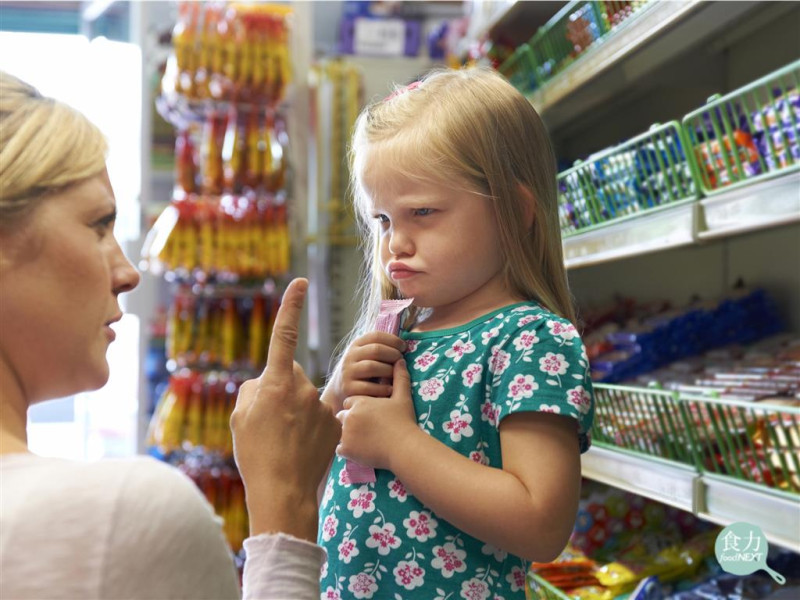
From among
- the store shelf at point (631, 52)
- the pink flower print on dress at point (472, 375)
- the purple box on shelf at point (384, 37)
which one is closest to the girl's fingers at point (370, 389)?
the pink flower print on dress at point (472, 375)

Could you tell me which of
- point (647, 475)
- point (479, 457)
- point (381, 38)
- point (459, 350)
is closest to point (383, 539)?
point (479, 457)

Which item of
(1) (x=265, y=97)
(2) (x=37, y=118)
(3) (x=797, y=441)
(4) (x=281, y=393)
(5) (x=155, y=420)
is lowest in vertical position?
(5) (x=155, y=420)

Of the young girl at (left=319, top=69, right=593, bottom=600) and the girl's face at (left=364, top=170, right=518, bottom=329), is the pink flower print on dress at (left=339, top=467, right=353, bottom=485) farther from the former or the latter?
the girl's face at (left=364, top=170, right=518, bottom=329)

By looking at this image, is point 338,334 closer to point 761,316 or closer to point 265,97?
point 265,97

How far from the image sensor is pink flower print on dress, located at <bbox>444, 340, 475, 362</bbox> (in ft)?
3.68

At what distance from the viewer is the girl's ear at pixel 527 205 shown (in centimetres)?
117

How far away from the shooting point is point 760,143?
141 cm

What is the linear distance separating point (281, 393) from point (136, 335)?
269cm

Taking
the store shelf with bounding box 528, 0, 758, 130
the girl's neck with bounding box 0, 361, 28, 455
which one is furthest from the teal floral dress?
the store shelf with bounding box 528, 0, 758, 130

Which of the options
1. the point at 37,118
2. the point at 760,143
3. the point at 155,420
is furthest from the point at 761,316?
the point at 155,420

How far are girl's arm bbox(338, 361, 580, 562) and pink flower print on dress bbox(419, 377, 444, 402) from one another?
58 mm

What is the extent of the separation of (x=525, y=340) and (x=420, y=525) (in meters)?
0.27

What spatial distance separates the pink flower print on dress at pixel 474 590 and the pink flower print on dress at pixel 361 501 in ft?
0.49

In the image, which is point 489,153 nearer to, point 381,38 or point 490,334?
point 490,334
